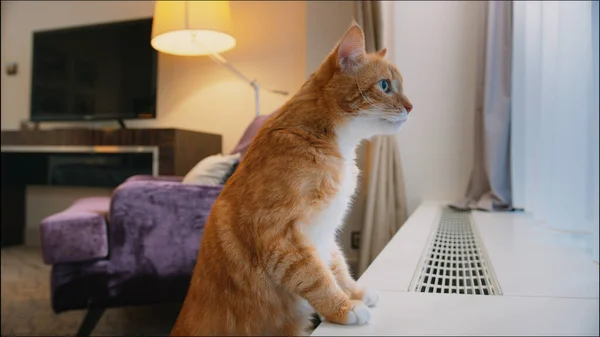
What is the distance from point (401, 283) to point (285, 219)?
0.20m

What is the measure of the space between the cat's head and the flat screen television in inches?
14.9

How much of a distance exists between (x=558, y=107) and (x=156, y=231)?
98 cm

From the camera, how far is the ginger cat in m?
0.31

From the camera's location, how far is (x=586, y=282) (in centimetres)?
51

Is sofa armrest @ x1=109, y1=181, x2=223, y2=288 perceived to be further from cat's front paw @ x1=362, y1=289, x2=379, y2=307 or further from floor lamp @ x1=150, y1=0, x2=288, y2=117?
cat's front paw @ x1=362, y1=289, x2=379, y2=307

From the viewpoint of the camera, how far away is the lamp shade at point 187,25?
0.46 metres

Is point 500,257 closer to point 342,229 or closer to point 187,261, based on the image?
point 342,229

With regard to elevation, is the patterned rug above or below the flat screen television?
below

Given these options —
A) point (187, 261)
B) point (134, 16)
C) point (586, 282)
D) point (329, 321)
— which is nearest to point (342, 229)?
point (329, 321)

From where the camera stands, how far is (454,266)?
21.9 inches

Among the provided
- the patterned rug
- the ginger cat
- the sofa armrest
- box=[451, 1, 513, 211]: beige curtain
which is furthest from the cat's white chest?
box=[451, 1, 513, 211]: beige curtain

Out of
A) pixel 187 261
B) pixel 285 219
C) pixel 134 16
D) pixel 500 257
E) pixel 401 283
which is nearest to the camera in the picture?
pixel 285 219

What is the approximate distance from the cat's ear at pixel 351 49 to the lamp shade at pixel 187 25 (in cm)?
21

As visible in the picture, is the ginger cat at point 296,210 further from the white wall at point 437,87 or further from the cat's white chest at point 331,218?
the white wall at point 437,87
